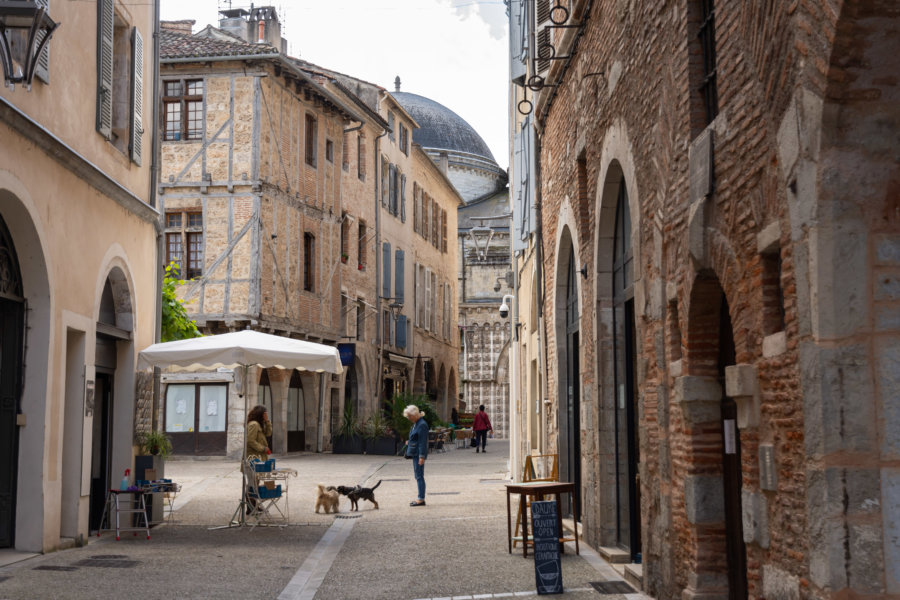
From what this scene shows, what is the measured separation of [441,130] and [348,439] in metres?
32.1

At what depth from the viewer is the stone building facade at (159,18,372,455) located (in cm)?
2464

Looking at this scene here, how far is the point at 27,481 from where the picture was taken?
9.30 meters

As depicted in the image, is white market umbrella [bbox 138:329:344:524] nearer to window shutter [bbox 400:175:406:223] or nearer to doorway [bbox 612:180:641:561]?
doorway [bbox 612:180:641:561]

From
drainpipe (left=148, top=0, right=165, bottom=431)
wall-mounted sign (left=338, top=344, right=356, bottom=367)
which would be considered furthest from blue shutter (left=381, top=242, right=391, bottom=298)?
drainpipe (left=148, top=0, right=165, bottom=431)

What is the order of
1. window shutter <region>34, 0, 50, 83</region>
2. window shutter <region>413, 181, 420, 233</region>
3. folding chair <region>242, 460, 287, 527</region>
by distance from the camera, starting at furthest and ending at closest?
window shutter <region>413, 181, 420, 233</region> → folding chair <region>242, 460, 287, 527</region> → window shutter <region>34, 0, 50, 83</region>

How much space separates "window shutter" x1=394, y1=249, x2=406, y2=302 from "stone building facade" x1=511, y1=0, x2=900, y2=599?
25308mm

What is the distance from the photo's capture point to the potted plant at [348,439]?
27.8 metres

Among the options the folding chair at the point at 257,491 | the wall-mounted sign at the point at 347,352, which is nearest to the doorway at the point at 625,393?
the folding chair at the point at 257,491

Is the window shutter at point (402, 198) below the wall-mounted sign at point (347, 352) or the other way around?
the other way around

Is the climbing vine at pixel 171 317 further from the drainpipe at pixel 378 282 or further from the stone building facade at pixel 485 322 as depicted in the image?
the stone building facade at pixel 485 322

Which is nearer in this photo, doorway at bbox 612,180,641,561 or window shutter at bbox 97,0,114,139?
doorway at bbox 612,180,641,561

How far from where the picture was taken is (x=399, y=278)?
3591cm

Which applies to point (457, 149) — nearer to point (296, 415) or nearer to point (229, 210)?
point (296, 415)

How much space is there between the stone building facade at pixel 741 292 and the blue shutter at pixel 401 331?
83.2 ft
